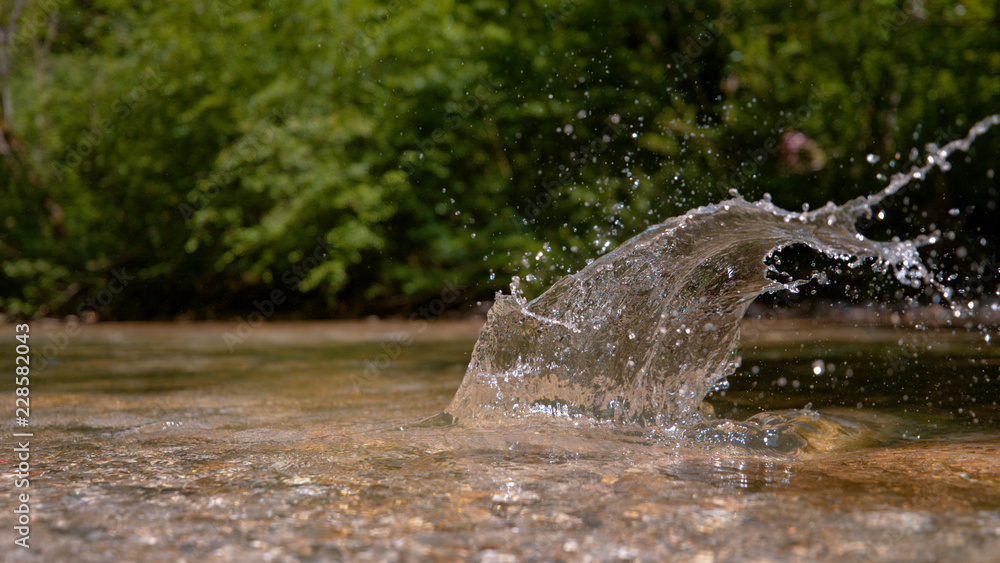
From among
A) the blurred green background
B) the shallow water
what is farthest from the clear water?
the blurred green background

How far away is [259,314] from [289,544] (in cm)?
960

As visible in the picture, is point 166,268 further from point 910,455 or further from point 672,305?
point 910,455

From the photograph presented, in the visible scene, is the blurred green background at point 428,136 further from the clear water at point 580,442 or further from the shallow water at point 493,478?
the shallow water at point 493,478

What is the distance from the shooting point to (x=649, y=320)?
331 centimetres

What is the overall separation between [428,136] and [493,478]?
832 cm

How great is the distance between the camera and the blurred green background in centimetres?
868

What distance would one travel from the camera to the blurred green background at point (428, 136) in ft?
28.5


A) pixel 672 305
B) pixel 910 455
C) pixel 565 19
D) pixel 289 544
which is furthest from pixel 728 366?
pixel 565 19

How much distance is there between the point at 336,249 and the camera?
984 centimetres

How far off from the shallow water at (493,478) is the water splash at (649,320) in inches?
8.9

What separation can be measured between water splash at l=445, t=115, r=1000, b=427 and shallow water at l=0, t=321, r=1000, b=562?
0.75ft

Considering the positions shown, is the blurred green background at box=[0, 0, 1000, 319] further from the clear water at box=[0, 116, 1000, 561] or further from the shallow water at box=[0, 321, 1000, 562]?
the shallow water at box=[0, 321, 1000, 562]

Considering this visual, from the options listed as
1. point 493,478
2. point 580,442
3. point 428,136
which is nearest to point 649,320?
point 580,442

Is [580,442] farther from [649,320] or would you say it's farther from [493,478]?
[649,320]
